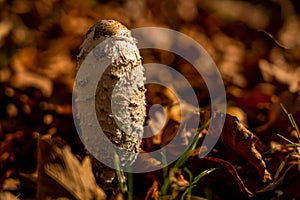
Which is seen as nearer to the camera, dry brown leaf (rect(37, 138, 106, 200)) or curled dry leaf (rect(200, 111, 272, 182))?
dry brown leaf (rect(37, 138, 106, 200))

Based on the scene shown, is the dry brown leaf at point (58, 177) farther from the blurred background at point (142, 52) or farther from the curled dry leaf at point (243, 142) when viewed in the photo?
the curled dry leaf at point (243, 142)

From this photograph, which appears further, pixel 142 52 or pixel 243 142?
pixel 142 52

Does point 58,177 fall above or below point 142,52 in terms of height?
above

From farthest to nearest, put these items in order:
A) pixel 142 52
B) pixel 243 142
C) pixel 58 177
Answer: pixel 142 52
pixel 243 142
pixel 58 177

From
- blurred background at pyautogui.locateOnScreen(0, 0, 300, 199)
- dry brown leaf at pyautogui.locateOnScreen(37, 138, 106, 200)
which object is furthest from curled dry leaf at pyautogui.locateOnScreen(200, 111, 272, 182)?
dry brown leaf at pyautogui.locateOnScreen(37, 138, 106, 200)

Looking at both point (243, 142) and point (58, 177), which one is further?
point (243, 142)

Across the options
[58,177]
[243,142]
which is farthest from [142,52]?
[58,177]

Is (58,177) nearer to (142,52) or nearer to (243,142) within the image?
(243,142)

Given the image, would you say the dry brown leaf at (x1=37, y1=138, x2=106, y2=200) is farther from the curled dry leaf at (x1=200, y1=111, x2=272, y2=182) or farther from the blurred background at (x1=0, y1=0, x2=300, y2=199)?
the curled dry leaf at (x1=200, y1=111, x2=272, y2=182)

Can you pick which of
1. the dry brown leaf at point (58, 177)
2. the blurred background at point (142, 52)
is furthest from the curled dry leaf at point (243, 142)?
the dry brown leaf at point (58, 177)

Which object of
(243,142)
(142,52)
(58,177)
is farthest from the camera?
(142,52)

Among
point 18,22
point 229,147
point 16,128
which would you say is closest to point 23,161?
point 16,128

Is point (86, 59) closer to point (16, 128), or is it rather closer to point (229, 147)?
point (229, 147)
